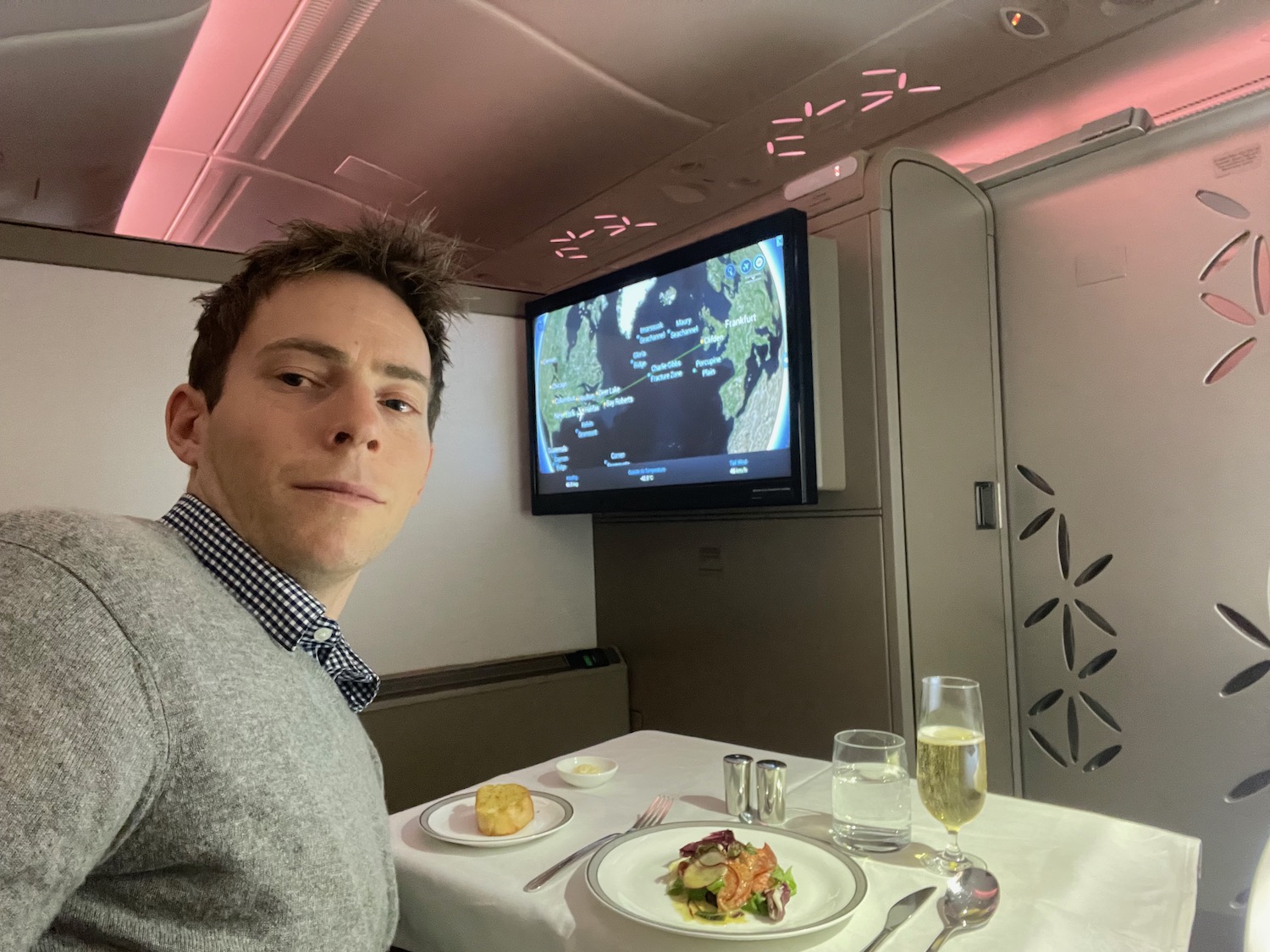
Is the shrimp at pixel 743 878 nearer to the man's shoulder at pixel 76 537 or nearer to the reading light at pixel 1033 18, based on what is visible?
the man's shoulder at pixel 76 537

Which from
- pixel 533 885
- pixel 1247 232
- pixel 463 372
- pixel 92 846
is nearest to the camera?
pixel 92 846

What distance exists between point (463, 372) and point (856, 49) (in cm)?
154

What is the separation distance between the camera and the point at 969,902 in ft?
2.73

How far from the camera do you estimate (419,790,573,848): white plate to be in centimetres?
A: 104

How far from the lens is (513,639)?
110 inches

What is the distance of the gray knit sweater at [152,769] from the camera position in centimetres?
52

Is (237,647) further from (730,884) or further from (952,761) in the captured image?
(952,761)

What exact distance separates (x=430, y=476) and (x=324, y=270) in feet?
5.34

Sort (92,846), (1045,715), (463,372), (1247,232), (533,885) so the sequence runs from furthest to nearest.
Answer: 1. (463,372)
2. (1045,715)
3. (1247,232)
4. (533,885)
5. (92,846)

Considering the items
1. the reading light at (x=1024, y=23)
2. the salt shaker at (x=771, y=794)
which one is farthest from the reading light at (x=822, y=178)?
the salt shaker at (x=771, y=794)

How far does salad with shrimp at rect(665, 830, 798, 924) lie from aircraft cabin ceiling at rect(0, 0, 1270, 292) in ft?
3.96

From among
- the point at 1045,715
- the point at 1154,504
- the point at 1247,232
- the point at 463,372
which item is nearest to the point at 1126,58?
the point at 1247,232

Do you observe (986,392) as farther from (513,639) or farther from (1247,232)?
(513,639)

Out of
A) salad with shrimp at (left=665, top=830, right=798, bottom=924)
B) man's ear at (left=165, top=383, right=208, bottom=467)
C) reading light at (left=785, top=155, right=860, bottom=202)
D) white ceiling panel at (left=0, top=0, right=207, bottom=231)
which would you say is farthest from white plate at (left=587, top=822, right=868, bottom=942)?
white ceiling panel at (left=0, top=0, right=207, bottom=231)
